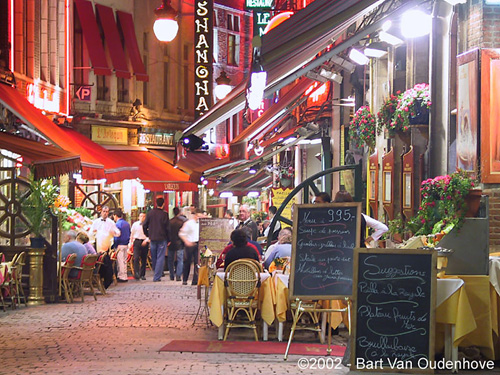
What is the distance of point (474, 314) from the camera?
9570 millimetres

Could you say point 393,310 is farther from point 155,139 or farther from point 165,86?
point 165,86

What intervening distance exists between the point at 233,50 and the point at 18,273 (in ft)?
101

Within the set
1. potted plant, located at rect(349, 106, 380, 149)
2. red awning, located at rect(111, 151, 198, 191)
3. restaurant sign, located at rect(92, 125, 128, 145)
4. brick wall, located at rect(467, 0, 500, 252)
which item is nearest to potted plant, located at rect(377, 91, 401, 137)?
potted plant, located at rect(349, 106, 380, 149)

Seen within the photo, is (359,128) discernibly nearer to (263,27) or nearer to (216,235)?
(216,235)

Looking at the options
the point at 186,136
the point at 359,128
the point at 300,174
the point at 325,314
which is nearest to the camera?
the point at 325,314

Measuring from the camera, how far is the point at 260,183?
42094 mm

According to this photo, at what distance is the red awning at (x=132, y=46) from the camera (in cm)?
3209

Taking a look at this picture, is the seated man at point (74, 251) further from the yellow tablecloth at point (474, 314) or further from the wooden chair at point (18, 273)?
the yellow tablecloth at point (474, 314)

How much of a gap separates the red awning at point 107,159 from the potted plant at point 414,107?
36.3ft

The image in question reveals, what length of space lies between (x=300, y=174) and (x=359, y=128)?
13310 mm

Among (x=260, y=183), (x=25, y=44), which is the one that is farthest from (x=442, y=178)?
(x=260, y=183)

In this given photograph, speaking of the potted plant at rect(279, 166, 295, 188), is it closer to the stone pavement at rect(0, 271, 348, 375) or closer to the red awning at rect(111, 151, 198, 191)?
the red awning at rect(111, 151, 198, 191)

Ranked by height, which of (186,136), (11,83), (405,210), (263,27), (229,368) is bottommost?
(229,368)

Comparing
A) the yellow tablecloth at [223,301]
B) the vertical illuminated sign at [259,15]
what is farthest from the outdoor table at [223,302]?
the vertical illuminated sign at [259,15]
